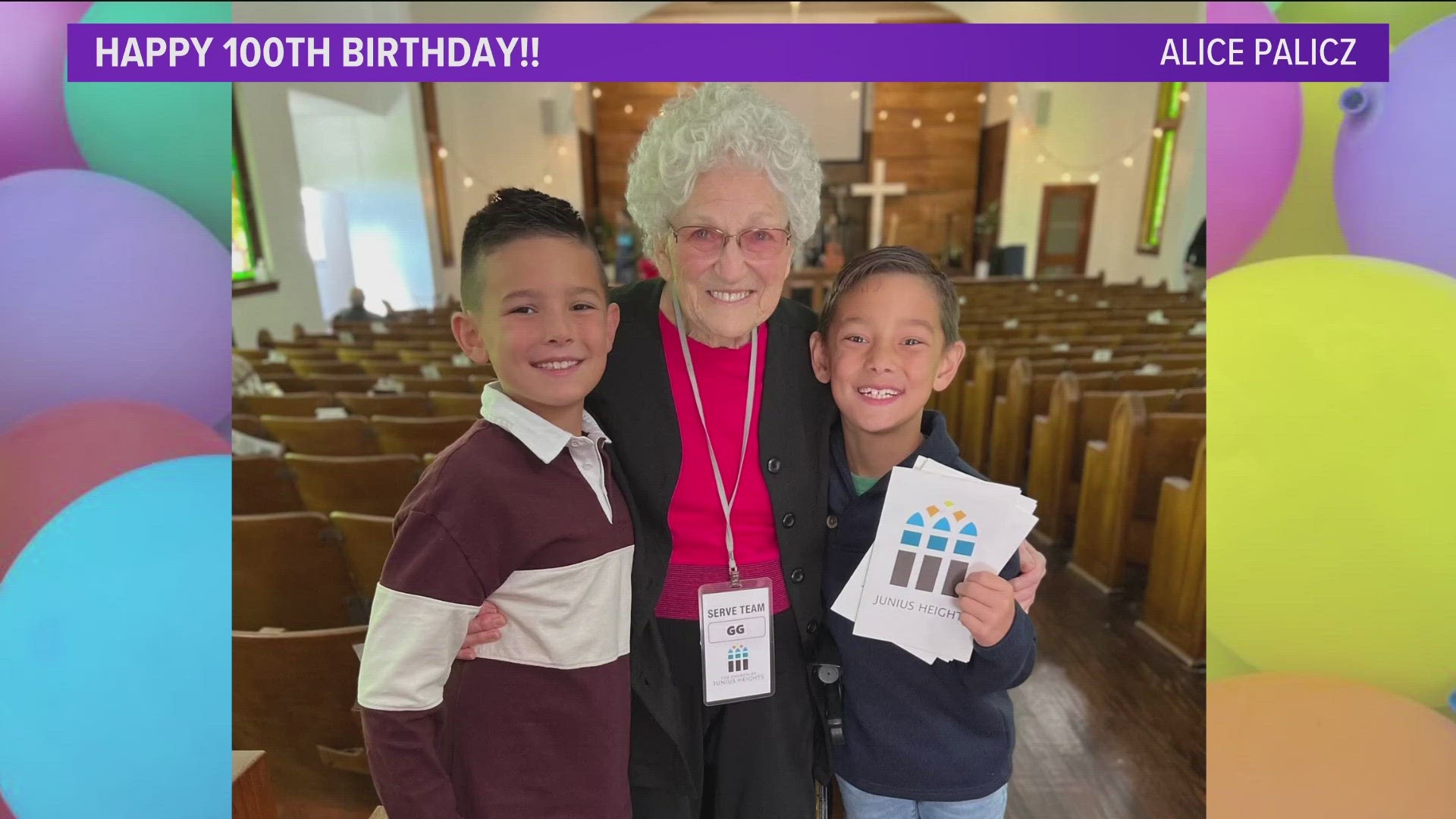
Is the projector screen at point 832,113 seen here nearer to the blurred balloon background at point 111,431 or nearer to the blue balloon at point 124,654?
the blurred balloon background at point 111,431

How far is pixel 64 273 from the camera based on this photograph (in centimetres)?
112

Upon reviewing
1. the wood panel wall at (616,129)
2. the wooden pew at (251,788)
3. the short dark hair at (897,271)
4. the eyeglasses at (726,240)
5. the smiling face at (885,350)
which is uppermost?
the wood panel wall at (616,129)

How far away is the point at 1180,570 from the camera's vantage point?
9.20 ft

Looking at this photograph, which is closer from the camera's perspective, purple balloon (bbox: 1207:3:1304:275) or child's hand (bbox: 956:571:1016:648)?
child's hand (bbox: 956:571:1016:648)

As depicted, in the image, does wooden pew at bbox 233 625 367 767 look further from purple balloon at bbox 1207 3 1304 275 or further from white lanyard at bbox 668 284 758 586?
purple balloon at bbox 1207 3 1304 275

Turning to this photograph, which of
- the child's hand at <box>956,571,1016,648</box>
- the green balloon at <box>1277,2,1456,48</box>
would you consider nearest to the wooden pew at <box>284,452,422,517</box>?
the child's hand at <box>956,571,1016,648</box>

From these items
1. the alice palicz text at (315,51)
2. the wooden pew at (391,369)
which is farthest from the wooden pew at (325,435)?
the alice palicz text at (315,51)

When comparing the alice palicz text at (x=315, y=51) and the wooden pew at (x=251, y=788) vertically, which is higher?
the alice palicz text at (x=315, y=51)

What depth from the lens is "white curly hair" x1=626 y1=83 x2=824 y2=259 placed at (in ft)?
3.64

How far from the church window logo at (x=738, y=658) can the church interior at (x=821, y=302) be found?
698 millimetres

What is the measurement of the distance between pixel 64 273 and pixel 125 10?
0.41 metres

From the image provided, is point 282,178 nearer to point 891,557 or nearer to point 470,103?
point 470,103

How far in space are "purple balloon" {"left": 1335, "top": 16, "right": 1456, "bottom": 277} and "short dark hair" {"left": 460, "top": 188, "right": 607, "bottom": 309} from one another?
1.28 metres

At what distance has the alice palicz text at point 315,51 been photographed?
110 centimetres
